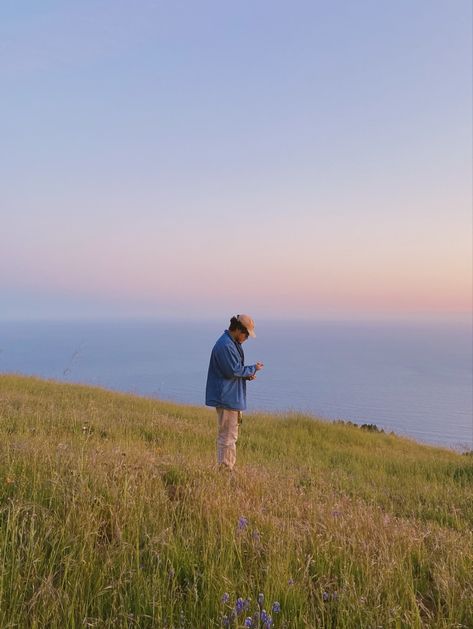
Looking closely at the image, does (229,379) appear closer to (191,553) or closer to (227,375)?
(227,375)

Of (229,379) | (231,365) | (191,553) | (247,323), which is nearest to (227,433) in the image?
(229,379)

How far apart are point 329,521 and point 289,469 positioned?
14.4ft

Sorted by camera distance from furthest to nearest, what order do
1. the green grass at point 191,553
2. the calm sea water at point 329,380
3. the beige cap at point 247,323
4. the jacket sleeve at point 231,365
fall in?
1. the calm sea water at point 329,380
2. the beige cap at point 247,323
3. the jacket sleeve at point 231,365
4. the green grass at point 191,553

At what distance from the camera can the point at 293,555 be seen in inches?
125

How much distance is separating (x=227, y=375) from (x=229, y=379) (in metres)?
0.11

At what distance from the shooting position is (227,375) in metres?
7.25

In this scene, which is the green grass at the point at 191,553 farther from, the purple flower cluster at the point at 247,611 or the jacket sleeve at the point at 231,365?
the jacket sleeve at the point at 231,365

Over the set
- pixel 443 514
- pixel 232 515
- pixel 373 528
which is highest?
pixel 232 515

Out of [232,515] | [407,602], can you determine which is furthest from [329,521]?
[407,602]

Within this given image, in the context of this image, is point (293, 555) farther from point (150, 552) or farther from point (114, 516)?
point (114, 516)

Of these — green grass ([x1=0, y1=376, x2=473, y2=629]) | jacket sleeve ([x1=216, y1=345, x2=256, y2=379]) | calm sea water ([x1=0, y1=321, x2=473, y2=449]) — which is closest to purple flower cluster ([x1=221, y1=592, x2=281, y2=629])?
green grass ([x1=0, y1=376, x2=473, y2=629])

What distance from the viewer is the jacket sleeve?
23.3 ft

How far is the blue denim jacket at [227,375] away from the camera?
23.4ft

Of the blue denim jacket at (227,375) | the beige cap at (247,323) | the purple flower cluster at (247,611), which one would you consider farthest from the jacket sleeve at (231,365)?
the purple flower cluster at (247,611)
